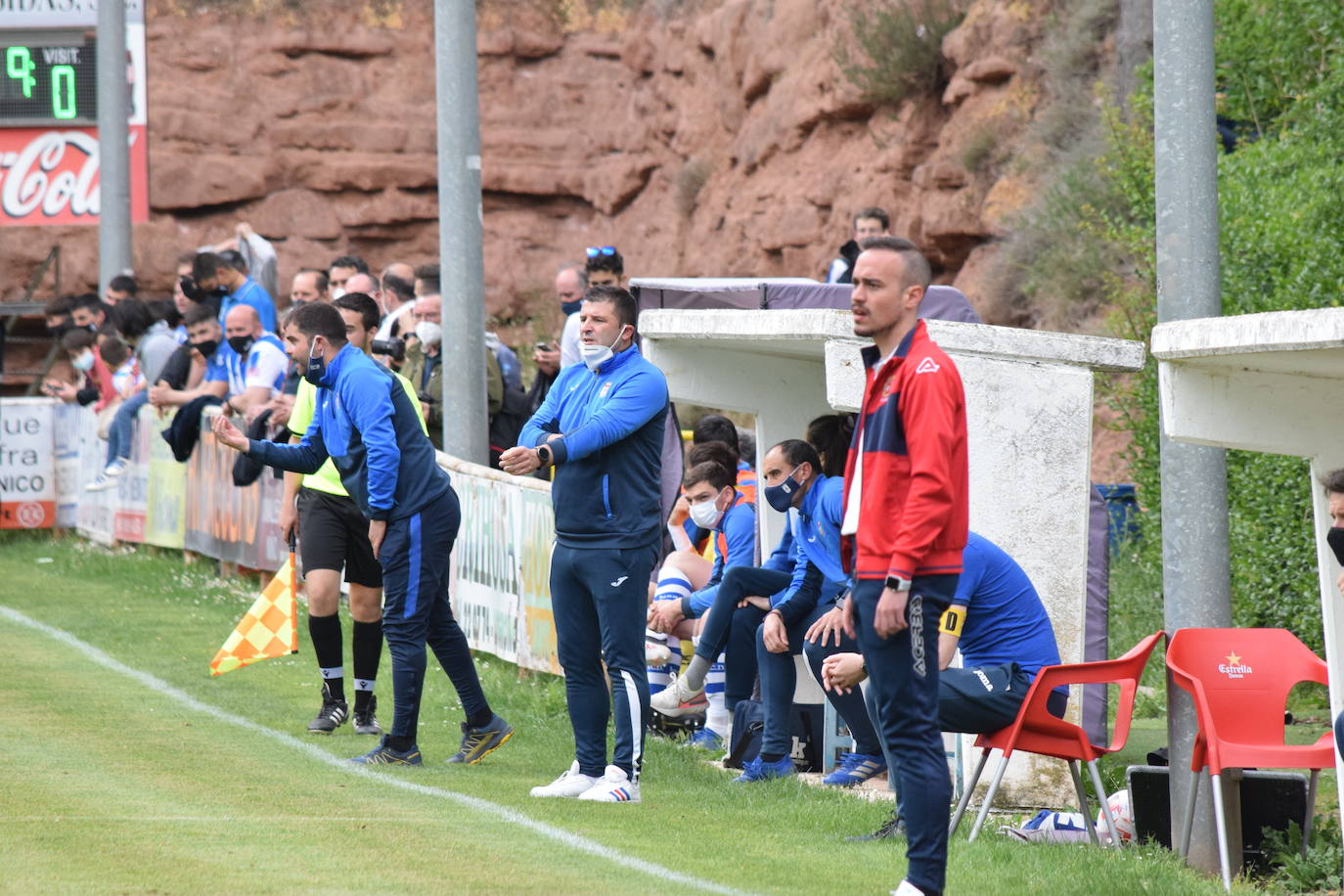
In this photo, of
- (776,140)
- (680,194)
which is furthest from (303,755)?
(680,194)

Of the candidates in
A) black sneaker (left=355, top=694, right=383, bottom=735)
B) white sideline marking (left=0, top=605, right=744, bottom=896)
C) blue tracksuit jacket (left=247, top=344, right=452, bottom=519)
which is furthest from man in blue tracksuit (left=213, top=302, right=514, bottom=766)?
black sneaker (left=355, top=694, right=383, bottom=735)

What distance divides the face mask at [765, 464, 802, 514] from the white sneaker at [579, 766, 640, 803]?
146cm

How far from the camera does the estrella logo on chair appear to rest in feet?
25.3

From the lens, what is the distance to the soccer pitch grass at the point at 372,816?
21.3 ft

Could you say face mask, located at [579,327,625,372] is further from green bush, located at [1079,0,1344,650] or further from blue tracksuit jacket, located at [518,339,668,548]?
green bush, located at [1079,0,1344,650]

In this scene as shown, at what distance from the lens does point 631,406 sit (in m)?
7.85

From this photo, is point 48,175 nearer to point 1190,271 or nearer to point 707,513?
point 707,513

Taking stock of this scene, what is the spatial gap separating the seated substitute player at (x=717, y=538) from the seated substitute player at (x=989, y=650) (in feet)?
7.42

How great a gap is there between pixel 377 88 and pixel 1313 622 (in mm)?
27367

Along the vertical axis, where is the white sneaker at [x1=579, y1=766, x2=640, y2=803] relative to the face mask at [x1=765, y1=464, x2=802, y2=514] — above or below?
below

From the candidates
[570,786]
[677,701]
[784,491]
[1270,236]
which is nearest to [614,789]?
[570,786]

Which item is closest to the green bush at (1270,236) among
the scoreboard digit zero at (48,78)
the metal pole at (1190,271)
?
the metal pole at (1190,271)

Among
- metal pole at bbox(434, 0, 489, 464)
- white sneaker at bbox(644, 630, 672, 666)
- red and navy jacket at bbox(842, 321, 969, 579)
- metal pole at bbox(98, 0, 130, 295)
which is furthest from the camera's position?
metal pole at bbox(98, 0, 130, 295)

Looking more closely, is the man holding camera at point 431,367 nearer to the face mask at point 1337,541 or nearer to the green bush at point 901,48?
the face mask at point 1337,541
